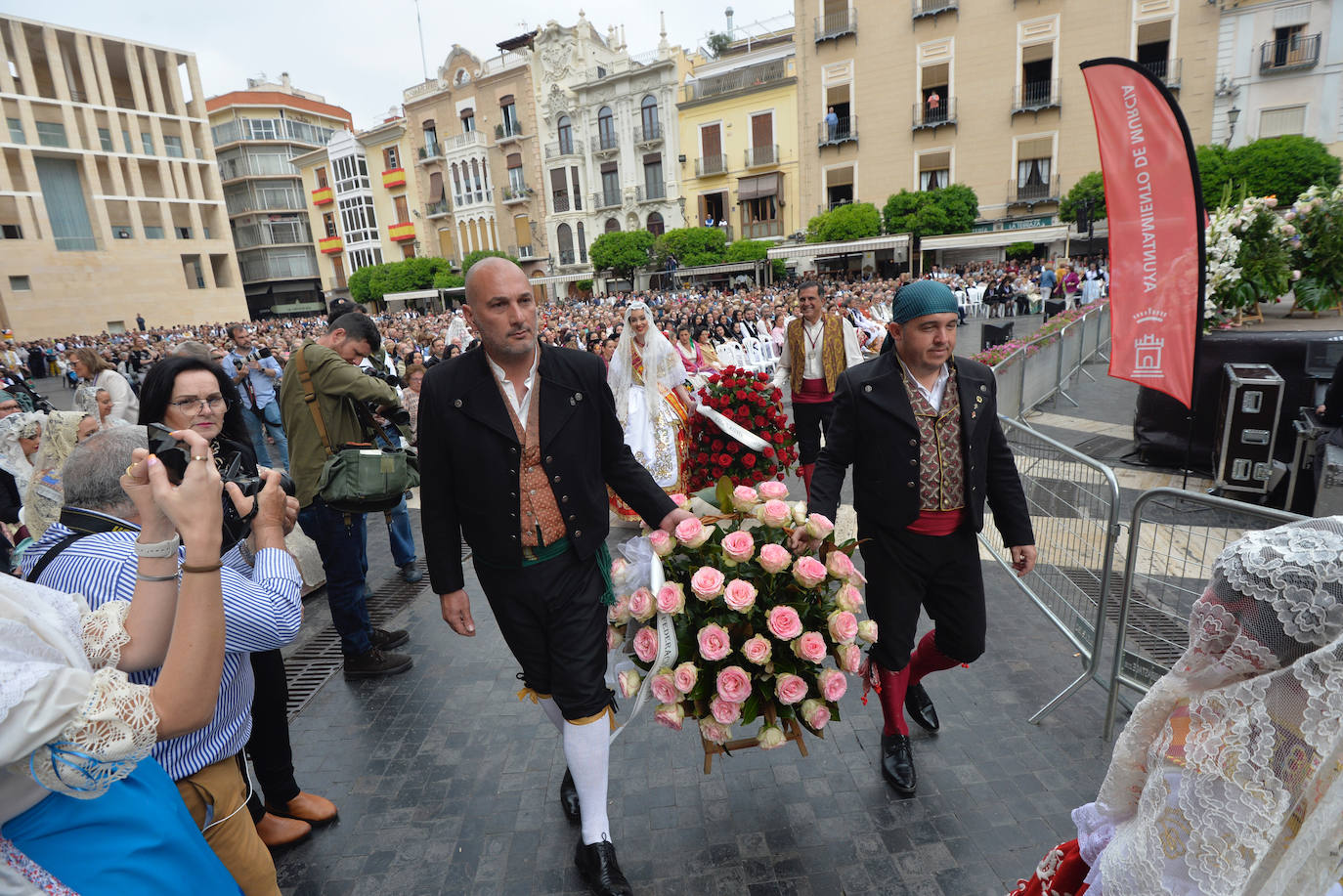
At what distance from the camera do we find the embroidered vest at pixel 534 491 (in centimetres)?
257

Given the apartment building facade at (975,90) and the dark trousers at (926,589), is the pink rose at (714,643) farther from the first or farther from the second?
the apartment building facade at (975,90)

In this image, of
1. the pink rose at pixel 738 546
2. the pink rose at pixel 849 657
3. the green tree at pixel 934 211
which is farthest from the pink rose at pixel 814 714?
the green tree at pixel 934 211

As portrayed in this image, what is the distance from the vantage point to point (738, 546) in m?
2.44

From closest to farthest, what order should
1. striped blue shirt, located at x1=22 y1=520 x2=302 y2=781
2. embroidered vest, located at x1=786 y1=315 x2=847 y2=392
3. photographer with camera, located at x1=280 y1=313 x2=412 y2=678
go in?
striped blue shirt, located at x1=22 y1=520 x2=302 y2=781 → photographer with camera, located at x1=280 y1=313 x2=412 y2=678 → embroidered vest, located at x1=786 y1=315 x2=847 y2=392

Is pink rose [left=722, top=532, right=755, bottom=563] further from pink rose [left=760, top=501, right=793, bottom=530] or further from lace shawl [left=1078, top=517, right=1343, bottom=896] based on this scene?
lace shawl [left=1078, top=517, right=1343, bottom=896]

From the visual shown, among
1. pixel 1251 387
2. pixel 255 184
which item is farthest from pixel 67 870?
pixel 255 184

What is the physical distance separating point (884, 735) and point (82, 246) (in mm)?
55990

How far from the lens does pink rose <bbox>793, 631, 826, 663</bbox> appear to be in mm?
2389

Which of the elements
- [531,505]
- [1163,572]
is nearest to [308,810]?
[531,505]

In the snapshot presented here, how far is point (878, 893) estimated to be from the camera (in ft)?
8.36

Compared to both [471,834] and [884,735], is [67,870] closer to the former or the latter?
[471,834]

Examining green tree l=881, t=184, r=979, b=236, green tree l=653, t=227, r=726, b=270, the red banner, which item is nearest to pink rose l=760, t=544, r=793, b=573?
the red banner

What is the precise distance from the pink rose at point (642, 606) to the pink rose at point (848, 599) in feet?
2.30

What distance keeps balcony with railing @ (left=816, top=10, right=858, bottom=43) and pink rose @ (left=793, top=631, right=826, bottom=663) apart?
41.6 metres
